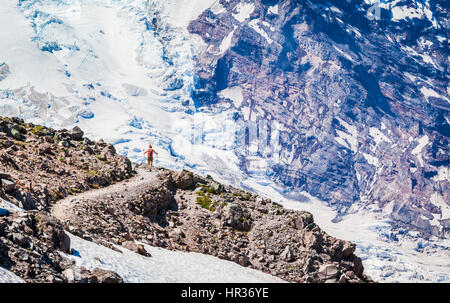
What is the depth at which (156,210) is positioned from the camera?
54.0 meters

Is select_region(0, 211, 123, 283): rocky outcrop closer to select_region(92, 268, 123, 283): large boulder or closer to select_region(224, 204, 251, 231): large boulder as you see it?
select_region(92, 268, 123, 283): large boulder

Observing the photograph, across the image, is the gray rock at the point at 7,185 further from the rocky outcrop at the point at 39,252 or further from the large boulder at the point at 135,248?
the large boulder at the point at 135,248

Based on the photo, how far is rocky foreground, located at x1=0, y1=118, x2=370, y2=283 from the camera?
44219mm

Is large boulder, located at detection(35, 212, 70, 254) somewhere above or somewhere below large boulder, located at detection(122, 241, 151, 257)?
above

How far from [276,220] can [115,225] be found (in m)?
18.1

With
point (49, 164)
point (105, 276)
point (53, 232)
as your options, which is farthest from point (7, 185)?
point (49, 164)

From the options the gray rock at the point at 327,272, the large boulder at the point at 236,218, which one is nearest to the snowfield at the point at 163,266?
the gray rock at the point at 327,272

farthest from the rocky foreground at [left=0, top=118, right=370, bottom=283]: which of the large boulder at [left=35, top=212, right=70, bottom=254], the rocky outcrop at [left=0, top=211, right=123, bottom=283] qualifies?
the rocky outcrop at [left=0, top=211, right=123, bottom=283]

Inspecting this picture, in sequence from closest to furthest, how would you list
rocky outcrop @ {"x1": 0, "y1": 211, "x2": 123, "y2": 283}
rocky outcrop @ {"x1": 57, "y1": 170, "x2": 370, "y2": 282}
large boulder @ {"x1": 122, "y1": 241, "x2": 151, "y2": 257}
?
rocky outcrop @ {"x1": 0, "y1": 211, "x2": 123, "y2": 283}, large boulder @ {"x1": 122, "y1": 241, "x2": 151, "y2": 257}, rocky outcrop @ {"x1": 57, "y1": 170, "x2": 370, "y2": 282}

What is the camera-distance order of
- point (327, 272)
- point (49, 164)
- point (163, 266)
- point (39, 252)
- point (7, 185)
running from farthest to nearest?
1. point (49, 164)
2. point (327, 272)
3. point (163, 266)
4. point (7, 185)
5. point (39, 252)

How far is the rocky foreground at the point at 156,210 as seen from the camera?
44.2 m

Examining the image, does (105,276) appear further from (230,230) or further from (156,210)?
(230,230)

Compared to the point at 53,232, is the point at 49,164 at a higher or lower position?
lower

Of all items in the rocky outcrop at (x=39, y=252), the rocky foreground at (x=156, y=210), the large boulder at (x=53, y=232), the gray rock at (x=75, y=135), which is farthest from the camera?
the gray rock at (x=75, y=135)
